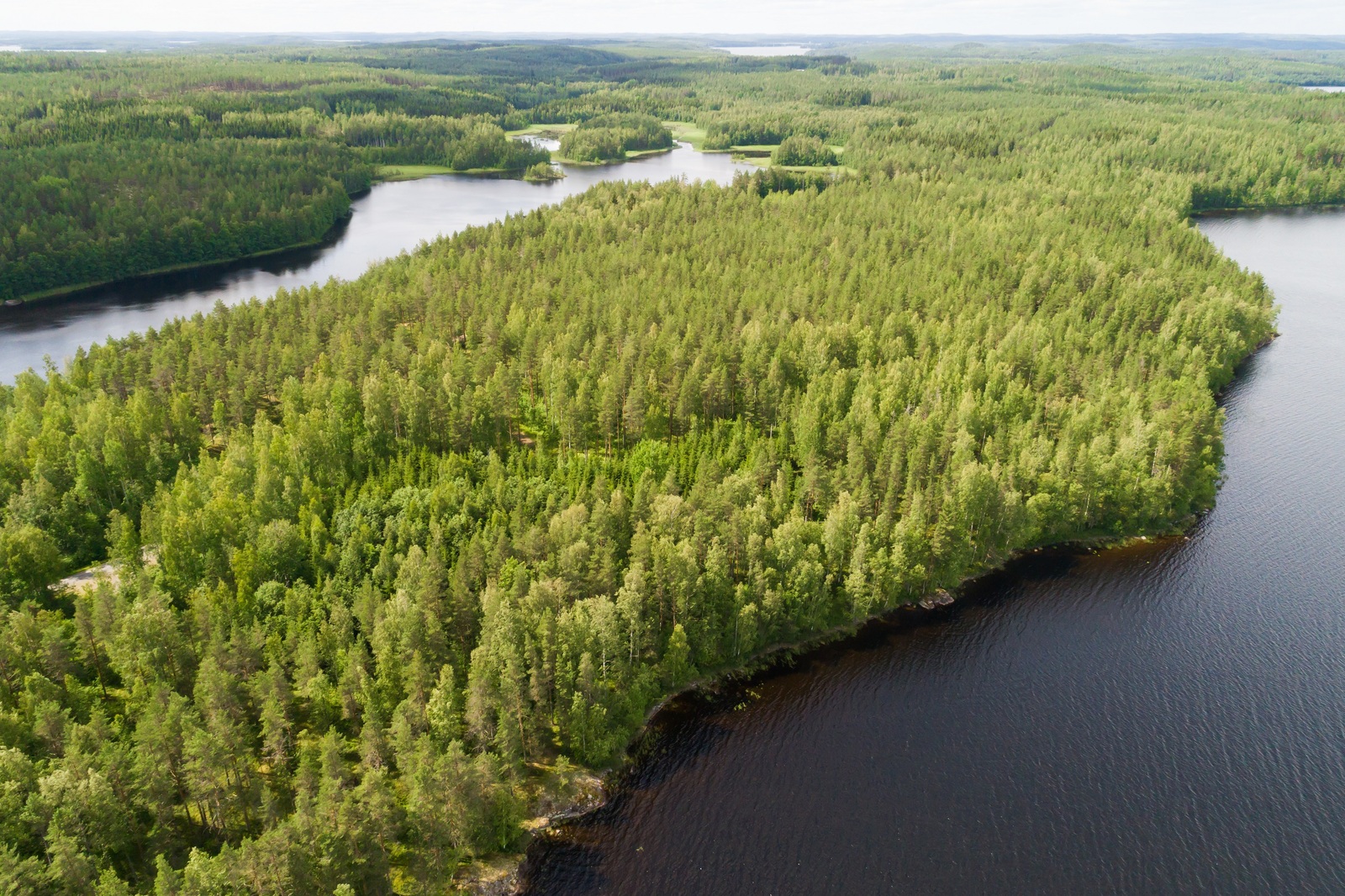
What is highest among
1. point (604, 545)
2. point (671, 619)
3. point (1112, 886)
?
point (604, 545)

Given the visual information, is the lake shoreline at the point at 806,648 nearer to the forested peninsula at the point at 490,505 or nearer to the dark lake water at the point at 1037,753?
the dark lake water at the point at 1037,753

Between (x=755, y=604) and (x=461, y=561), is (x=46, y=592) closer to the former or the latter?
(x=461, y=561)

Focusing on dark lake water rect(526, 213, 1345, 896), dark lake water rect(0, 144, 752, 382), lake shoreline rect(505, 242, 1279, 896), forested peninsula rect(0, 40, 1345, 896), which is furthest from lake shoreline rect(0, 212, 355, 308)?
dark lake water rect(526, 213, 1345, 896)

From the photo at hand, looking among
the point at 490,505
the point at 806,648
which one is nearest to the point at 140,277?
the point at 490,505

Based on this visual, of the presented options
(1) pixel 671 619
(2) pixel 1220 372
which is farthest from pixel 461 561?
(2) pixel 1220 372

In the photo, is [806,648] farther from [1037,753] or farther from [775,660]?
[1037,753]

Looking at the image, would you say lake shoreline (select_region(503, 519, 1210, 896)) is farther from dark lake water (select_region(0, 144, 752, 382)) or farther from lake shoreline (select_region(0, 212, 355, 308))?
lake shoreline (select_region(0, 212, 355, 308))
